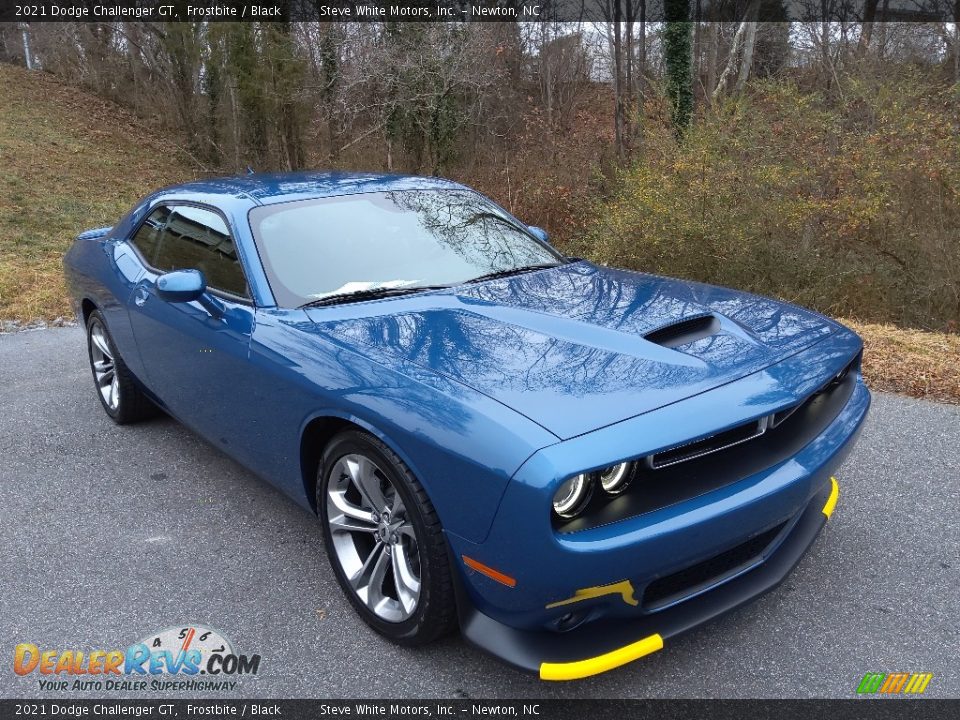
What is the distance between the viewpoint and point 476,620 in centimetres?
218

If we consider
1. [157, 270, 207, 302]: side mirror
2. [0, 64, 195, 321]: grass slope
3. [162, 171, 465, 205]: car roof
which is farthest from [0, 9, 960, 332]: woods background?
[157, 270, 207, 302]: side mirror

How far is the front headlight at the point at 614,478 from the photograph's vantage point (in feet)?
6.91

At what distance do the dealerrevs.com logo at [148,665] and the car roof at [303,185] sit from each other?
191cm

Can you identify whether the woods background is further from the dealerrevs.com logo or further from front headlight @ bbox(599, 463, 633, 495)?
the dealerrevs.com logo

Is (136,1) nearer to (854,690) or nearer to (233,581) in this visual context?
(233,581)

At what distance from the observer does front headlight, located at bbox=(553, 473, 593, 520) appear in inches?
80.3

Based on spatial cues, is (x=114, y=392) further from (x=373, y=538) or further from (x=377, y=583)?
(x=377, y=583)

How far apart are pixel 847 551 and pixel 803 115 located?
23.4ft

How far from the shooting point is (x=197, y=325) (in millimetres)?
3299

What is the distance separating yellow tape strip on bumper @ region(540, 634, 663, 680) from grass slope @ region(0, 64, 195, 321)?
738 cm

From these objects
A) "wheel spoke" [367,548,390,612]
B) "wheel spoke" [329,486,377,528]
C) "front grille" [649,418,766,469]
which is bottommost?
"wheel spoke" [367,548,390,612]

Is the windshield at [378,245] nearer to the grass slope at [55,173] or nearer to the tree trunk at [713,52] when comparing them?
the grass slope at [55,173]

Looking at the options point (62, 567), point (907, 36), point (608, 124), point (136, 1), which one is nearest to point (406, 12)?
point (608, 124)

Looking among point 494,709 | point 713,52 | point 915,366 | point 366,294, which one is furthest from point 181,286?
point 713,52
